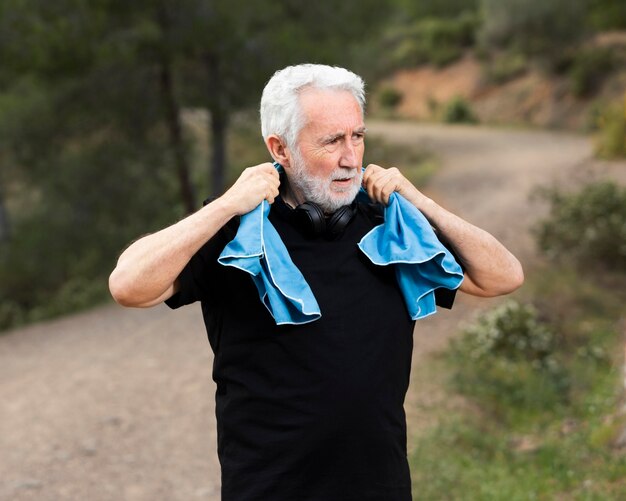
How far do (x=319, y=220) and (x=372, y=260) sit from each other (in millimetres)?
160

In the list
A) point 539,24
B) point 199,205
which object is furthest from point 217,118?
point 539,24

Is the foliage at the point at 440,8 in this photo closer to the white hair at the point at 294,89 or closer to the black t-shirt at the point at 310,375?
the white hair at the point at 294,89

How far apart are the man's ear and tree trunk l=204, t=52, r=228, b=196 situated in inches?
476

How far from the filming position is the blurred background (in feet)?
19.0

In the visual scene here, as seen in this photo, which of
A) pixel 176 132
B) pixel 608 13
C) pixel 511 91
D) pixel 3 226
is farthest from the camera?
pixel 511 91

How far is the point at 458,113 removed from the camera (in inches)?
1143

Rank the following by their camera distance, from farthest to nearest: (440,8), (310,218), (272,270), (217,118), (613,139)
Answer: (440,8)
(613,139)
(217,118)
(310,218)
(272,270)

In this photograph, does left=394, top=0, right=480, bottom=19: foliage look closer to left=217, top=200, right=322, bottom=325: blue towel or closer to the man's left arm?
the man's left arm

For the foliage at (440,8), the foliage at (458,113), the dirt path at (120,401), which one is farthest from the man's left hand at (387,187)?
the foliage at (440,8)

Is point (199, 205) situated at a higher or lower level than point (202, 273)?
lower

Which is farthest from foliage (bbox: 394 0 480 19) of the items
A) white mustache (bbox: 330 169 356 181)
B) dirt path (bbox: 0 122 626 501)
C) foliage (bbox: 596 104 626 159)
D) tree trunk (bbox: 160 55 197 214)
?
white mustache (bbox: 330 169 356 181)

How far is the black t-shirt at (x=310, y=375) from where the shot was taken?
2.30 m

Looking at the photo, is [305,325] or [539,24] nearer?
[305,325]

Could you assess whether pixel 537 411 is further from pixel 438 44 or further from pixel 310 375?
pixel 438 44
